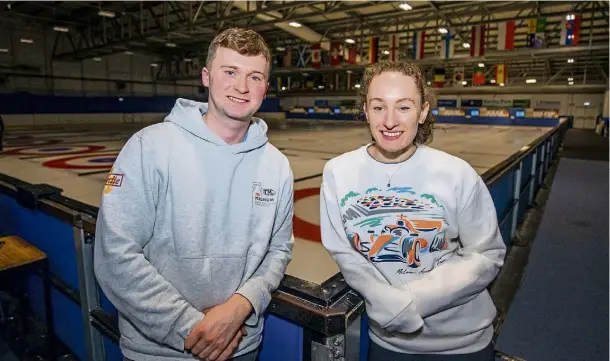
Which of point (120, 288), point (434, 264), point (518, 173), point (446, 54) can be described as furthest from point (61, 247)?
point (446, 54)

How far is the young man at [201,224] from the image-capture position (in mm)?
1109

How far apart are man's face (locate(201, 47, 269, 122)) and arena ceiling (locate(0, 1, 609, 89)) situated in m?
9.82

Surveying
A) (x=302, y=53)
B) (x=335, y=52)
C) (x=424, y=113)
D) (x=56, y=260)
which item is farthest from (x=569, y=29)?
(x=56, y=260)

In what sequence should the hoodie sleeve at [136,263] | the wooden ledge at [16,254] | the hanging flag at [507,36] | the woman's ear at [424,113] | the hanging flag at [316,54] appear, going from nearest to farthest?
the hoodie sleeve at [136,263]
the woman's ear at [424,113]
the wooden ledge at [16,254]
the hanging flag at [507,36]
the hanging flag at [316,54]

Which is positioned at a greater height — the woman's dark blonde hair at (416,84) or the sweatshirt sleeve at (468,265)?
the woman's dark blonde hair at (416,84)

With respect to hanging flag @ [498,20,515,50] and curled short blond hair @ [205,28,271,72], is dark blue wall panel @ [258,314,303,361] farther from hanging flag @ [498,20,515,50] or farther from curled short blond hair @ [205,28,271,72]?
hanging flag @ [498,20,515,50]

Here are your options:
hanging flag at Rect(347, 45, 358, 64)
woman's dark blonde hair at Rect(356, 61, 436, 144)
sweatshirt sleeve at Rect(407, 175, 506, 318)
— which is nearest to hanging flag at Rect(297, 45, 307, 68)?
hanging flag at Rect(347, 45, 358, 64)

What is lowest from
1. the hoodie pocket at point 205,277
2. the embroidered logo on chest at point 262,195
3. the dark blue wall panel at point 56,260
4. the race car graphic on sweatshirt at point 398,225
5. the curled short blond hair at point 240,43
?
the dark blue wall panel at point 56,260

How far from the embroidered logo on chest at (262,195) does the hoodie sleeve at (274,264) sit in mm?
51

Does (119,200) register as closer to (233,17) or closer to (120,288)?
(120,288)

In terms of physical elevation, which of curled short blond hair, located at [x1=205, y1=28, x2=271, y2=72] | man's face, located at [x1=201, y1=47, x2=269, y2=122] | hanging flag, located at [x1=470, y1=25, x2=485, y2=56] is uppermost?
hanging flag, located at [x1=470, y1=25, x2=485, y2=56]

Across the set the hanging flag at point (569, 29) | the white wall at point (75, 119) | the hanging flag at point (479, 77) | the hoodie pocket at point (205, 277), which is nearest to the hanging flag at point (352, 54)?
the hanging flag at point (479, 77)

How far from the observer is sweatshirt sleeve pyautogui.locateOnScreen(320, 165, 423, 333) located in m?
1.10

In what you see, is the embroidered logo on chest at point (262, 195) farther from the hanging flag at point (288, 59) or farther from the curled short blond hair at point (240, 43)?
the hanging flag at point (288, 59)
